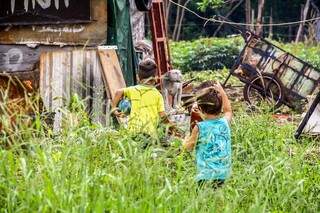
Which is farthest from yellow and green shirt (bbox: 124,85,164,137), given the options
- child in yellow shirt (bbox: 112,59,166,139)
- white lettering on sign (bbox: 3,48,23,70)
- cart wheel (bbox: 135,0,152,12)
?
cart wheel (bbox: 135,0,152,12)

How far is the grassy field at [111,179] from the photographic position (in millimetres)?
3846

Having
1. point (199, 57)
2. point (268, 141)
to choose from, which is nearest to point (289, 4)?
point (199, 57)

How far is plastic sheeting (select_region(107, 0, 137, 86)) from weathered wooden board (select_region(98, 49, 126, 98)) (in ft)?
1.56

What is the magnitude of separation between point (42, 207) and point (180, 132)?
231 centimetres

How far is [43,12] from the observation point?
8078 mm

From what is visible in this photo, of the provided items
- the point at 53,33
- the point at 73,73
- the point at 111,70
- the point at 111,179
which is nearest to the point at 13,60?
the point at 53,33

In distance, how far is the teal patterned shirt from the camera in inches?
194

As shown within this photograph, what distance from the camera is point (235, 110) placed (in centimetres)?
814

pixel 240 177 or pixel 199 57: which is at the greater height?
pixel 240 177

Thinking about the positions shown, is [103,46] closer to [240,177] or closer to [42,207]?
[240,177]

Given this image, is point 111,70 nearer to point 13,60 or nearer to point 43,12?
point 43,12

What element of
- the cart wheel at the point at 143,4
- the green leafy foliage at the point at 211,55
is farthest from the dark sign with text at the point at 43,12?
the green leafy foliage at the point at 211,55

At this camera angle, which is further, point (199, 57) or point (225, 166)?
point (199, 57)

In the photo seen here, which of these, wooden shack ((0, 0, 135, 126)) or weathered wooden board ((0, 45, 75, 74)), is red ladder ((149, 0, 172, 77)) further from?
weathered wooden board ((0, 45, 75, 74))
